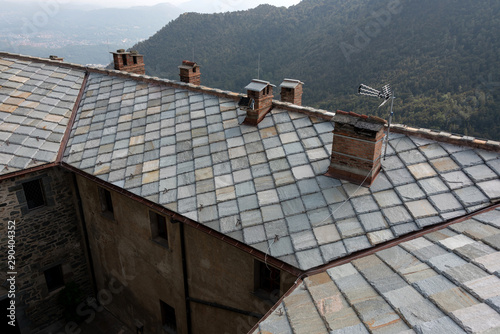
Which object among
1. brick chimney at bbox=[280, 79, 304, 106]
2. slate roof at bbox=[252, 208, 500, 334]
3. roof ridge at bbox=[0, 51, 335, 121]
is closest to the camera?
slate roof at bbox=[252, 208, 500, 334]

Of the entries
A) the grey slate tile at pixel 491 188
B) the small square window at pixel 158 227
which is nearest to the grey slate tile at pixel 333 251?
the grey slate tile at pixel 491 188

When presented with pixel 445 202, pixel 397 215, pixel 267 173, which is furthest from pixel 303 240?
pixel 445 202

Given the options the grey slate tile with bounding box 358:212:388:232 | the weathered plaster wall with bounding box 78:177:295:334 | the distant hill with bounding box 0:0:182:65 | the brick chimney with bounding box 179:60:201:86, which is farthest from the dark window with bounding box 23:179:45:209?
the distant hill with bounding box 0:0:182:65

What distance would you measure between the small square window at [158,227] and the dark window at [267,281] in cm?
309

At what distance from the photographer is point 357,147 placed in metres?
8.03

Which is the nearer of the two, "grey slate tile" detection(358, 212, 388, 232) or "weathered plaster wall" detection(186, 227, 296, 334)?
"grey slate tile" detection(358, 212, 388, 232)

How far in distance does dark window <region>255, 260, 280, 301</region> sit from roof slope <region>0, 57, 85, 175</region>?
7.39m

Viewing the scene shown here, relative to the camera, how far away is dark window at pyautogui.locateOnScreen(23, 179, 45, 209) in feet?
38.2

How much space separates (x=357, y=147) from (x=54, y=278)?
1140 cm

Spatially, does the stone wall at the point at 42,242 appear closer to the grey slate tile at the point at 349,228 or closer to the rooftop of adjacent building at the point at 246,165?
the rooftop of adjacent building at the point at 246,165

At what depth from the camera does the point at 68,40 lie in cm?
10362

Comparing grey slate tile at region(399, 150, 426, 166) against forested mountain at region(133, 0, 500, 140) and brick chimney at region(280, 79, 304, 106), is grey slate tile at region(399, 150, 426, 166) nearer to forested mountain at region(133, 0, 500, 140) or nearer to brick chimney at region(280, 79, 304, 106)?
brick chimney at region(280, 79, 304, 106)

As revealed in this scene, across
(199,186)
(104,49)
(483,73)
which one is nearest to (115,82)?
(199,186)

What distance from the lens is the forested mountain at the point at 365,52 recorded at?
84.2ft
